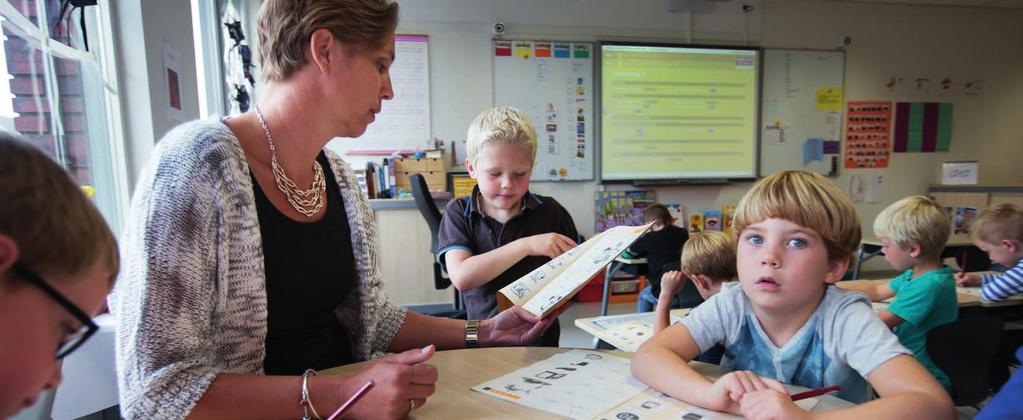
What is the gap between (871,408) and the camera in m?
0.74

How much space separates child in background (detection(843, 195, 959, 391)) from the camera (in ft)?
6.23

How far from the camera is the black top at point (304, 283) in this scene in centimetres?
96

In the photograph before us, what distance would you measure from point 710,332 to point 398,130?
11.9 ft

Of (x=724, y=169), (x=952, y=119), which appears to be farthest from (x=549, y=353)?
(x=952, y=119)

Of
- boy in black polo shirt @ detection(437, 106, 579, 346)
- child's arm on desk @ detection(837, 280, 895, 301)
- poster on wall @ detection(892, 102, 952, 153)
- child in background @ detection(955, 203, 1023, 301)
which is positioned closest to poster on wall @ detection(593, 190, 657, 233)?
child's arm on desk @ detection(837, 280, 895, 301)

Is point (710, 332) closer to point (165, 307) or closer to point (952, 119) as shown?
point (165, 307)

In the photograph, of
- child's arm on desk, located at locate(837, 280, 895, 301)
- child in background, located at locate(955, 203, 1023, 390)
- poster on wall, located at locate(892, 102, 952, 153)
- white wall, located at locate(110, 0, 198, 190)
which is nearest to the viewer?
white wall, located at locate(110, 0, 198, 190)

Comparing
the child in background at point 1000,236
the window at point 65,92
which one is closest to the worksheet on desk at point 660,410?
the window at point 65,92

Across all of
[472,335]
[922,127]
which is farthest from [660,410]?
[922,127]

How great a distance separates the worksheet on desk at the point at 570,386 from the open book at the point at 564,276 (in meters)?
0.12

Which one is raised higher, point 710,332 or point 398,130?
point 398,130

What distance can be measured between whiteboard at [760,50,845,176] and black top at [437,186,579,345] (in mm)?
3940

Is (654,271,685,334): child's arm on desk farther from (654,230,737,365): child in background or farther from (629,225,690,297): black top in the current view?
(629,225,690,297): black top

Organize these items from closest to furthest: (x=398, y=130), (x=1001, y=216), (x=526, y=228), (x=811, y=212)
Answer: (x=811, y=212) < (x=526, y=228) < (x=1001, y=216) < (x=398, y=130)
